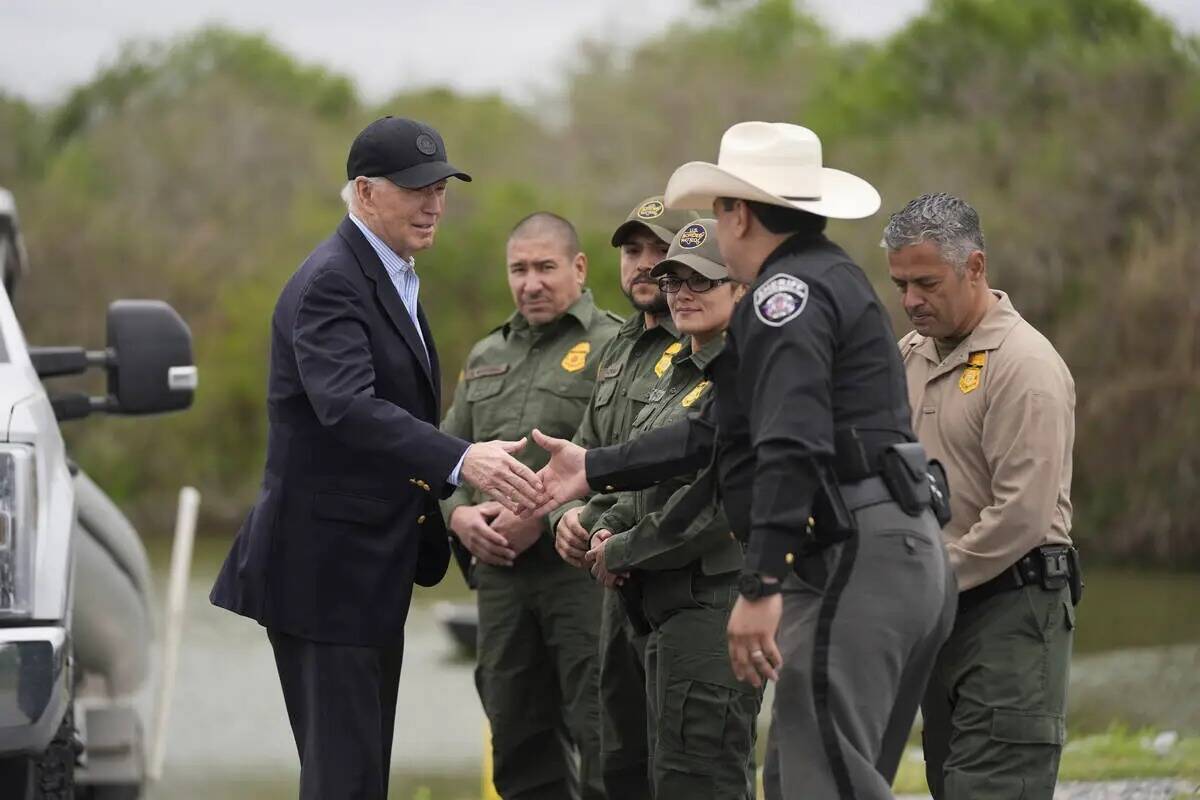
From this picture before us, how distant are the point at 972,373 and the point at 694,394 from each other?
2.68 feet

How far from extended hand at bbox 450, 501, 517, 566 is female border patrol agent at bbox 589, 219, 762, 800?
29.1 inches

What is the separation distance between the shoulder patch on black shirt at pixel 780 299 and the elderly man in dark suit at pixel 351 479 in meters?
1.09

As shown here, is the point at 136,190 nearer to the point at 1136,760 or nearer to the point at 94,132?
the point at 94,132

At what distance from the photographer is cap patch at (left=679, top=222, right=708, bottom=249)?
17.6 ft

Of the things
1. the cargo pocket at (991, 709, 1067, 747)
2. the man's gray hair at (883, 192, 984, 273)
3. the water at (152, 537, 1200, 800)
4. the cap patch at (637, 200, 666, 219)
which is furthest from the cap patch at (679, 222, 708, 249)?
the water at (152, 537, 1200, 800)

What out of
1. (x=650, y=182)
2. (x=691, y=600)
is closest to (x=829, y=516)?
(x=691, y=600)

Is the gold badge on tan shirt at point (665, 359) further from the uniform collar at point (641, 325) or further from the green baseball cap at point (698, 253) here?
the green baseball cap at point (698, 253)

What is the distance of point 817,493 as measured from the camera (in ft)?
13.9

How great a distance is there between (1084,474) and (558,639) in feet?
53.7

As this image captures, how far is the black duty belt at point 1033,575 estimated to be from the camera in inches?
200

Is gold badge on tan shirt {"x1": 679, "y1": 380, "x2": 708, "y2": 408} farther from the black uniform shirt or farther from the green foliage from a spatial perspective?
the green foliage

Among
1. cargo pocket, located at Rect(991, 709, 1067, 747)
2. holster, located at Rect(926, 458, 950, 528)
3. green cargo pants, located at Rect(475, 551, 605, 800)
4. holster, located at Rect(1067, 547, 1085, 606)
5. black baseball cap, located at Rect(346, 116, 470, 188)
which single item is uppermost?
black baseball cap, located at Rect(346, 116, 470, 188)

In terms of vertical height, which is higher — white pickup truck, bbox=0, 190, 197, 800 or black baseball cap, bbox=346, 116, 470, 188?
black baseball cap, bbox=346, 116, 470, 188

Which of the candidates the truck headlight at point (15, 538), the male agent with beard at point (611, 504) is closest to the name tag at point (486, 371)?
the male agent with beard at point (611, 504)
